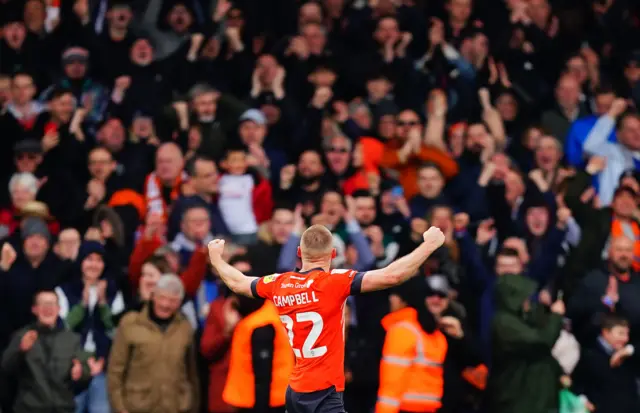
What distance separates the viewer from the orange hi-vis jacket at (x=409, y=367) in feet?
39.6

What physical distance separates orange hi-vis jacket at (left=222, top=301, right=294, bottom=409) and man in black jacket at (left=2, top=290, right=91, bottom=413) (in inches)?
61.6

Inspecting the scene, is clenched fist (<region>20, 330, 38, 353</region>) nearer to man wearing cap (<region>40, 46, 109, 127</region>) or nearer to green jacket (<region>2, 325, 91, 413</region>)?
green jacket (<region>2, 325, 91, 413</region>)

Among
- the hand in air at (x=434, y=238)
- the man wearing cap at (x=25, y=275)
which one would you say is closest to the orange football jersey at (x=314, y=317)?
the hand in air at (x=434, y=238)

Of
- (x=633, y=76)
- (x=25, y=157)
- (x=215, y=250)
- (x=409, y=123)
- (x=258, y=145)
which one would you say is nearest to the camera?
(x=215, y=250)

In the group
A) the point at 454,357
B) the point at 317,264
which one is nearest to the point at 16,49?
the point at 454,357

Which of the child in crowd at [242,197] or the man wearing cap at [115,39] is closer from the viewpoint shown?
the child in crowd at [242,197]

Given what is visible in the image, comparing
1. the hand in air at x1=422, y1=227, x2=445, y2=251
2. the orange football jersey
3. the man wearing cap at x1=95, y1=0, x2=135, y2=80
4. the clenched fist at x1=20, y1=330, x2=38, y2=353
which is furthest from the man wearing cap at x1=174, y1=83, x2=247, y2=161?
the hand in air at x1=422, y1=227, x2=445, y2=251

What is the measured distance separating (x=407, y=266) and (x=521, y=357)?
4.26 m

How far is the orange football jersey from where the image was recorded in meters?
9.57

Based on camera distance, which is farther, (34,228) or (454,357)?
(34,228)

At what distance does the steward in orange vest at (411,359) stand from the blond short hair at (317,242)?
2.72m

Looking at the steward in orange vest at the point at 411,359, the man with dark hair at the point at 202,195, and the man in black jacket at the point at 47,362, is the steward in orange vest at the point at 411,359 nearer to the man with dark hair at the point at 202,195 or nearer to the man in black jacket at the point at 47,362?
the man with dark hair at the point at 202,195

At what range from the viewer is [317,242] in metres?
9.56

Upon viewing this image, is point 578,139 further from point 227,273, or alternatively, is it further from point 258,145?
point 227,273
